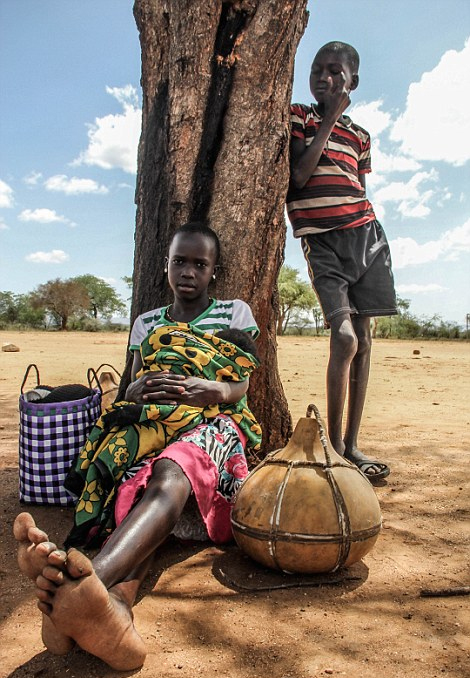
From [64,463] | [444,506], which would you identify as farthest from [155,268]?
[444,506]

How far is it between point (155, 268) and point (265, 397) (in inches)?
40.0

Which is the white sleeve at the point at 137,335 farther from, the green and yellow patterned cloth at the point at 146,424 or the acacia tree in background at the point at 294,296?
the acacia tree in background at the point at 294,296

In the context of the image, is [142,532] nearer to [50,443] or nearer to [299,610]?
[299,610]

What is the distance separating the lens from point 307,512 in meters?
2.27

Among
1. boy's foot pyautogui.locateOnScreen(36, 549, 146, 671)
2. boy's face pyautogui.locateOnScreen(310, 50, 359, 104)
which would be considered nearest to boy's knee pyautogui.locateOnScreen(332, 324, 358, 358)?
boy's face pyautogui.locateOnScreen(310, 50, 359, 104)

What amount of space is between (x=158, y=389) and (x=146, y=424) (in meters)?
0.17

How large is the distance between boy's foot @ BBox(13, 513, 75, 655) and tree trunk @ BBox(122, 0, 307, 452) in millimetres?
1818

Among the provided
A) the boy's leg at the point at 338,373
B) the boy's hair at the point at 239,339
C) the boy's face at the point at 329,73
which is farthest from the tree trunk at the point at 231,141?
the boy's hair at the point at 239,339

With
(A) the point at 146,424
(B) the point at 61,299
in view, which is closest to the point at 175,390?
(A) the point at 146,424

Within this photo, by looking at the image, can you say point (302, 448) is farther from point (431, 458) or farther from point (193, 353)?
point (431, 458)

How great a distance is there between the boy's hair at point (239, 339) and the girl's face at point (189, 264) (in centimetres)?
30

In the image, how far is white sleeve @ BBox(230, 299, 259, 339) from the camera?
310 cm

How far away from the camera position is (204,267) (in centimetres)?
312

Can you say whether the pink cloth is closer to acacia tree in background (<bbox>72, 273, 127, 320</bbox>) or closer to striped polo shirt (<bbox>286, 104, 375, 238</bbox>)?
striped polo shirt (<bbox>286, 104, 375, 238</bbox>)
